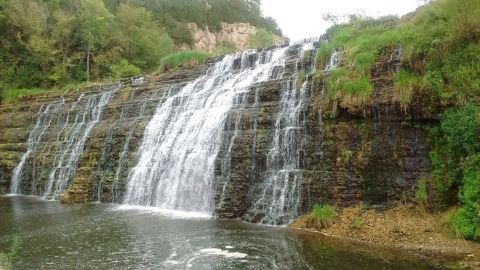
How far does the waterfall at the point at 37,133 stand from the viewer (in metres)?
24.4

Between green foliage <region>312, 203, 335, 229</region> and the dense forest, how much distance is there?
28.8 meters

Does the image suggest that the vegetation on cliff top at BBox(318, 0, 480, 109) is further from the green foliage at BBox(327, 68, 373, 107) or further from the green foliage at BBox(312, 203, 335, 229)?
the green foliage at BBox(312, 203, 335, 229)

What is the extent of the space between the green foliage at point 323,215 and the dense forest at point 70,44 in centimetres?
2884

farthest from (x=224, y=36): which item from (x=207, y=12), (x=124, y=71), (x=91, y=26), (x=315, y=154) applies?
(x=315, y=154)

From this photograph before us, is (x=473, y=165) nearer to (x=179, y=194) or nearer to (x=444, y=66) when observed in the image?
(x=444, y=66)

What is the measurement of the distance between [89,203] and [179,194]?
5008 mm

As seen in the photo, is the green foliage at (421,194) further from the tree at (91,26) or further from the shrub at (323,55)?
the tree at (91,26)

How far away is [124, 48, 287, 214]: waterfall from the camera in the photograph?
16.9 metres

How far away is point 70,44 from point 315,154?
110 ft

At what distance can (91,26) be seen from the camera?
132 feet

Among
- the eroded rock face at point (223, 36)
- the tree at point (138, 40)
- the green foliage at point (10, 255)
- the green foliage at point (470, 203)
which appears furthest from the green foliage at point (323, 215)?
the eroded rock face at point (223, 36)

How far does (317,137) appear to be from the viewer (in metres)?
14.7

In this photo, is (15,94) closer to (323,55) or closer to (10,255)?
(323,55)

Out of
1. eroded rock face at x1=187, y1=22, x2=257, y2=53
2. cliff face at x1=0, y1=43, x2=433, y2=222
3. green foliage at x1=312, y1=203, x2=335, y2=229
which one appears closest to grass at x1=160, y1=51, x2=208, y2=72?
cliff face at x1=0, y1=43, x2=433, y2=222
